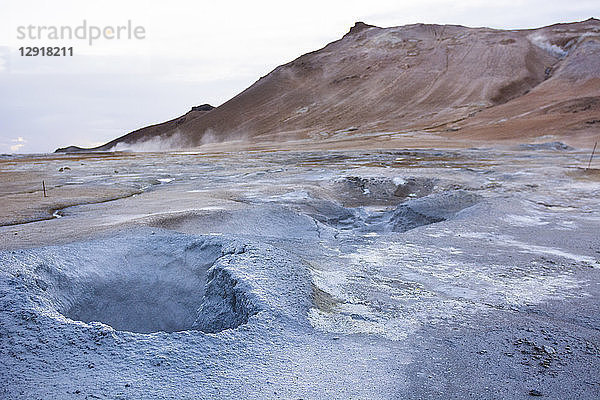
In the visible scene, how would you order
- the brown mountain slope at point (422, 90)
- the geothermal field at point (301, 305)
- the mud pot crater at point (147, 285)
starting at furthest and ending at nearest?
the brown mountain slope at point (422, 90)
the mud pot crater at point (147, 285)
the geothermal field at point (301, 305)

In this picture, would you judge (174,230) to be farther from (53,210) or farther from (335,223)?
(53,210)

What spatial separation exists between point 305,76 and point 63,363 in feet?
153

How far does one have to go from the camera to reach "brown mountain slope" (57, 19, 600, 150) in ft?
95.0

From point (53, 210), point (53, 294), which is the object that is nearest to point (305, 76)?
point (53, 210)

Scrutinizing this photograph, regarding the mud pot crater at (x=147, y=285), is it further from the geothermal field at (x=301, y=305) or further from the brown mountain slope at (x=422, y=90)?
the brown mountain slope at (x=422, y=90)

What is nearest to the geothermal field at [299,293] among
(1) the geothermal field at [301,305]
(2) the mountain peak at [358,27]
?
(1) the geothermal field at [301,305]

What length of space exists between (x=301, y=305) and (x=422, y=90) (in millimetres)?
37657

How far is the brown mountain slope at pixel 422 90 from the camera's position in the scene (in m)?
29.0

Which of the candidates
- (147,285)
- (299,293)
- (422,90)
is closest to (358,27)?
(422,90)

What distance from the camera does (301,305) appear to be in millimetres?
2447

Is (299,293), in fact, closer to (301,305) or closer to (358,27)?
(301,305)

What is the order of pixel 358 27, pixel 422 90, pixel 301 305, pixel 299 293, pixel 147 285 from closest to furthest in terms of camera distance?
1. pixel 301 305
2. pixel 299 293
3. pixel 147 285
4. pixel 422 90
5. pixel 358 27

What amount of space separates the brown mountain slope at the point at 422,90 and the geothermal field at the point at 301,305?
836 inches

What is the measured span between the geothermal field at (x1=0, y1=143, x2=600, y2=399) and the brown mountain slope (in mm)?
21230
